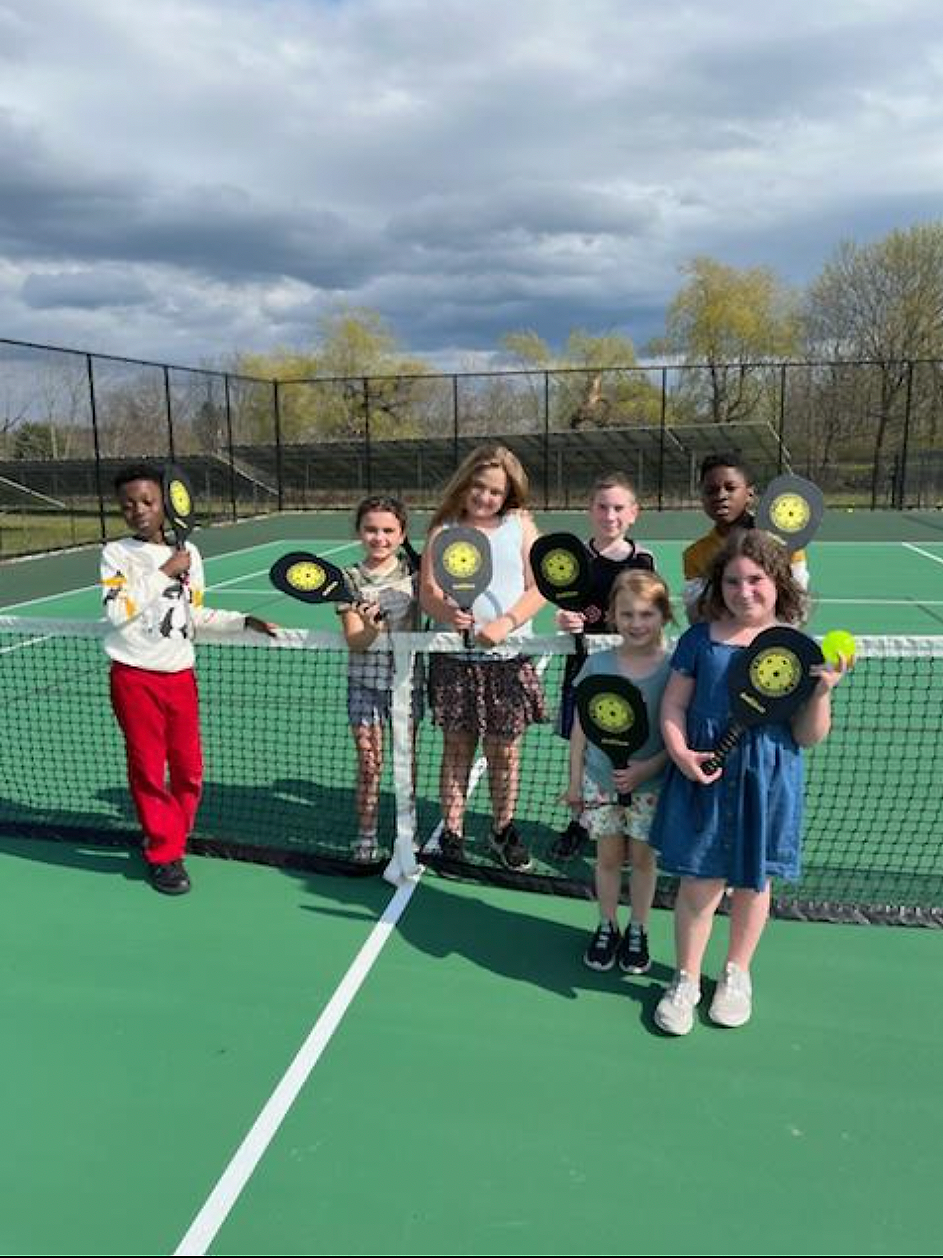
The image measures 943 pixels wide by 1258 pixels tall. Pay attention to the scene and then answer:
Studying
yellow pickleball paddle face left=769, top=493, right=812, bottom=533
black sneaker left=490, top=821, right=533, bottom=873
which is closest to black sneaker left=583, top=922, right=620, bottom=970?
black sneaker left=490, top=821, right=533, bottom=873

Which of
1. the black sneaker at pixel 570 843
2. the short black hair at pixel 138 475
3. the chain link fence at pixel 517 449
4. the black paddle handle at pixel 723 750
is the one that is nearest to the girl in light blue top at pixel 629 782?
the black paddle handle at pixel 723 750

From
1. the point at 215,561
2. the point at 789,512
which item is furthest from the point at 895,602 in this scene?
the point at 215,561

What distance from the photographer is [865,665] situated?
7.38 m

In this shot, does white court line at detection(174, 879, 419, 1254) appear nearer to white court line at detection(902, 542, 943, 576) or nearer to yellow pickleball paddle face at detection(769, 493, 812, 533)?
yellow pickleball paddle face at detection(769, 493, 812, 533)

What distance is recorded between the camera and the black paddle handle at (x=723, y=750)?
2.77 meters

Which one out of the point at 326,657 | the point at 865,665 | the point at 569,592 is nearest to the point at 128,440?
the point at 326,657

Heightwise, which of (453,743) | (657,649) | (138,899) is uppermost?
(657,649)

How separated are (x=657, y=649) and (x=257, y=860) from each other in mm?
2204

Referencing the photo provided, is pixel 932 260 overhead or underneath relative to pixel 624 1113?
overhead

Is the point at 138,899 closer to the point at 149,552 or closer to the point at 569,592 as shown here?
the point at 149,552

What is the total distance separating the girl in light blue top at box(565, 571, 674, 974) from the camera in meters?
3.07

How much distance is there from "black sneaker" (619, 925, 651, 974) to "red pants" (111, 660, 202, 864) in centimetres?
200

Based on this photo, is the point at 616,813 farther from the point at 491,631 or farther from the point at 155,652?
the point at 155,652

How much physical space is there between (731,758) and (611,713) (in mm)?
392
